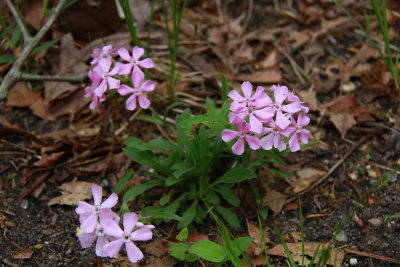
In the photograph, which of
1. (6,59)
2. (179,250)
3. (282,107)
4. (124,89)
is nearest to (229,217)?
(179,250)

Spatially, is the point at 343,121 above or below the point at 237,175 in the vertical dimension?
below

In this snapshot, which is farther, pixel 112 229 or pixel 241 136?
pixel 241 136

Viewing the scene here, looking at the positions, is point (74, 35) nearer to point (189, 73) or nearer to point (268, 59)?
point (189, 73)

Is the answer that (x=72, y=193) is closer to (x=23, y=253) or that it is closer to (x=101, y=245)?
(x=23, y=253)

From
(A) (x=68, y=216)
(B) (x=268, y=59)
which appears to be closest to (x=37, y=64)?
(A) (x=68, y=216)

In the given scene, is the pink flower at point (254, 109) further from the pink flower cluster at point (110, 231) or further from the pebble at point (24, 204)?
the pebble at point (24, 204)
